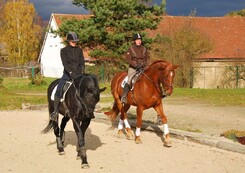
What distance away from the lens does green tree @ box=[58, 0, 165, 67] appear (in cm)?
3080

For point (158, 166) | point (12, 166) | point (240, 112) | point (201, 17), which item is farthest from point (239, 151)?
point (201, 17)

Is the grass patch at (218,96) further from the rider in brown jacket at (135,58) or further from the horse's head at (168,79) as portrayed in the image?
the horse's head at (168,79)

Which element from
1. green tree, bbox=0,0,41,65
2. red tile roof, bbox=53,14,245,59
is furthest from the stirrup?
green tree, bbox=0,0,41,65

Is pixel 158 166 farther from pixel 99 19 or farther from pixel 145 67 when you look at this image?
pixel 99 19

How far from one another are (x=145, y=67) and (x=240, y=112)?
6.51 m

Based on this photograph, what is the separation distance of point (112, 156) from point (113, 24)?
23910mm

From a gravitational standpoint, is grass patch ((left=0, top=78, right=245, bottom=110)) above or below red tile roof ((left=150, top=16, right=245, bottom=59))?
below

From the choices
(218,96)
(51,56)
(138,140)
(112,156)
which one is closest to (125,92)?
(138,140)

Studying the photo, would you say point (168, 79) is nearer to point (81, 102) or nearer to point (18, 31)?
point (81, 102)

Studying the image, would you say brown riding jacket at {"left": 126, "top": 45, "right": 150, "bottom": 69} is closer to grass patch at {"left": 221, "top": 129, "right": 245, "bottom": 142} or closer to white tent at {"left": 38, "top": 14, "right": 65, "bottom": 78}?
grass patch at {"left": 221, "top": 129, "right": 245, "bottom": 142}

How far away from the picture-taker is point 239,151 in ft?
28.4

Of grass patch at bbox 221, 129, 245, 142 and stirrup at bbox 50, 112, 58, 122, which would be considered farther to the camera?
grass patch at bbox 221, 129, 245, 142

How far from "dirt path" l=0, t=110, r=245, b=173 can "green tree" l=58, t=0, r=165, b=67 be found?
1990 cm

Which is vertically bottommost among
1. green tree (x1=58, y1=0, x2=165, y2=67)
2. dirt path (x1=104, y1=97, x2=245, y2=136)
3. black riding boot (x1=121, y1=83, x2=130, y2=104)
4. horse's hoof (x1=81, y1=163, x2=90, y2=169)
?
dirt path (x1=104, y1=97, x2=245, y2=136)
